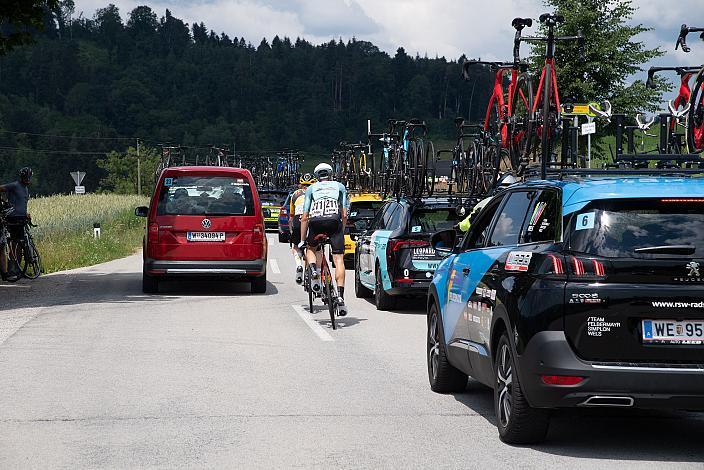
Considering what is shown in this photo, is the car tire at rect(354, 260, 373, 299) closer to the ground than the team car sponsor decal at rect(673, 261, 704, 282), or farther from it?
closer to the ground

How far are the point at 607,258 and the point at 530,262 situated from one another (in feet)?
1.53

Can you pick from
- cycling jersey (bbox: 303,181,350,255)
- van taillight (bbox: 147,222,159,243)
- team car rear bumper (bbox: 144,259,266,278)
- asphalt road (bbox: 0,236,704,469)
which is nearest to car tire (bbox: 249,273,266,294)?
team car rear bumper (bbox: 144,259,266,278)

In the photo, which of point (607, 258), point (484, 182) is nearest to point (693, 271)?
point (607, 258)

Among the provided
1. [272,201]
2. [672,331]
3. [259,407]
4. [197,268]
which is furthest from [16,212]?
[272,201]

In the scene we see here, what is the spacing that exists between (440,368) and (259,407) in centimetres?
150

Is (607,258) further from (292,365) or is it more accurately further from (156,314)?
(156,314)

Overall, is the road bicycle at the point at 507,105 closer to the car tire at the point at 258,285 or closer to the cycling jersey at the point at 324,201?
the cycling jersey at the point at 324,201

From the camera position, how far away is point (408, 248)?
15.9 m

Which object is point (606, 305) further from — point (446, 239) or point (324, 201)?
point (324, 201)

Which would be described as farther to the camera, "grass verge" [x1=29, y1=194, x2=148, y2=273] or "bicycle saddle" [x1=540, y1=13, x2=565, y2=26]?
"grass verge" [x1=29, y1=194, x2=148, y2=273]

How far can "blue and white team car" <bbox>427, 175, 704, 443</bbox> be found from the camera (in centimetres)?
664

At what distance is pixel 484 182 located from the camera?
17.9m

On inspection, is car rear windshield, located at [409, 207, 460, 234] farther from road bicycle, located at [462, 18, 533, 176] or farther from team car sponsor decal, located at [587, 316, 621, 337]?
team car sponsor decal, located at [587, 316, 621, 337]

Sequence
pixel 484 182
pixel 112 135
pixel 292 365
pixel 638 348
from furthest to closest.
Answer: pixel 112 135 → pixel 484 182 → pixel 292 365 → pixel 638 348
